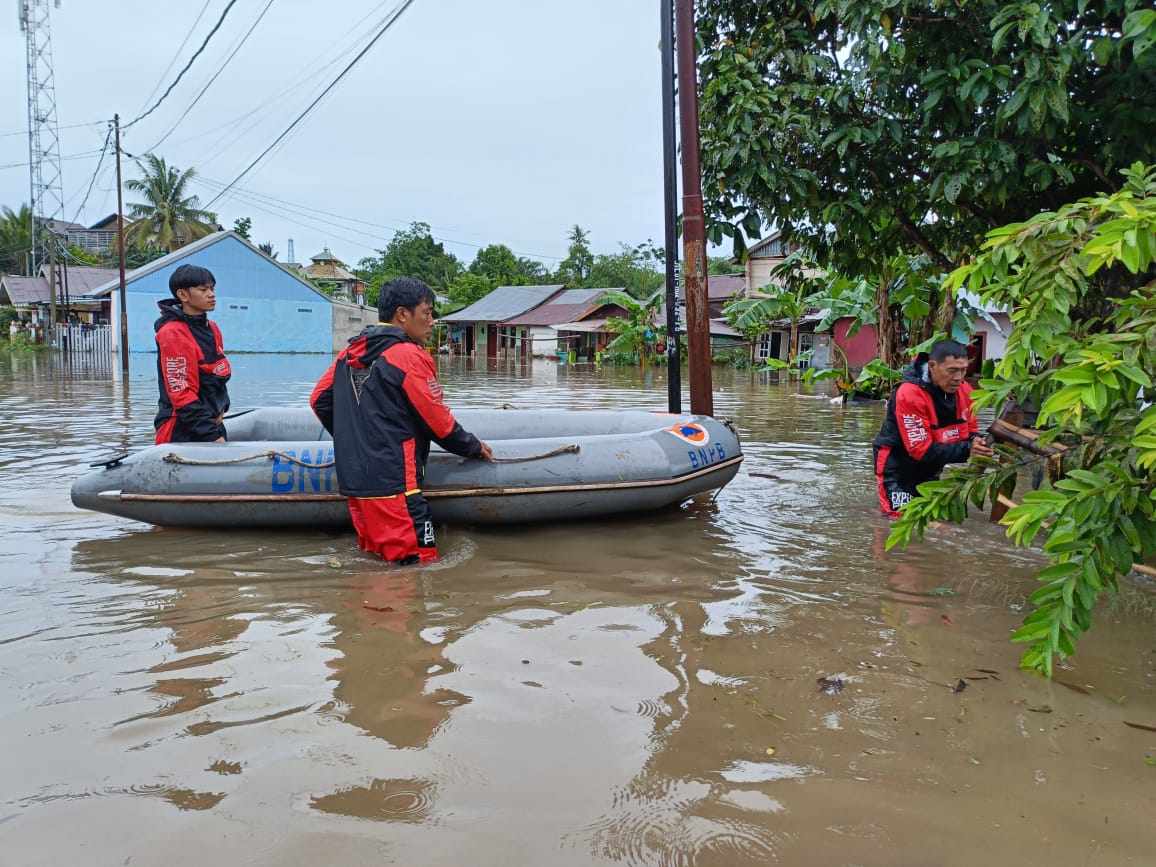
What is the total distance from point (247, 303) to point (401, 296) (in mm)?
34551

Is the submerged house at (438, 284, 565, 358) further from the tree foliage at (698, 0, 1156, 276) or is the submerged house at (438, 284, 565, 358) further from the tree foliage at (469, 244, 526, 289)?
the tree foliage at (698, 0, 1156, 276)

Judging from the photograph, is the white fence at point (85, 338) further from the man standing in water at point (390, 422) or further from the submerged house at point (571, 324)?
the man standing in water at point (390, 422)

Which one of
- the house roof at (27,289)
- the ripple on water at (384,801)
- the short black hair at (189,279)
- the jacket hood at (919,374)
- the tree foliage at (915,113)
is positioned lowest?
the ripple on water at (384,801)

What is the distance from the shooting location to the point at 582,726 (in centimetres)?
275

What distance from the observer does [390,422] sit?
15.1ft

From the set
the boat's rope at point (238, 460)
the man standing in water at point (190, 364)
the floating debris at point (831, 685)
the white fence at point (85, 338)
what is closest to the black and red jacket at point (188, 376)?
the man standing in water at point (190, 364)

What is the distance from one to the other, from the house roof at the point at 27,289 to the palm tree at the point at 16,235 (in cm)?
565

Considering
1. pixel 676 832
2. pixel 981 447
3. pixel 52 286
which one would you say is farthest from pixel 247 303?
pixel 676 832

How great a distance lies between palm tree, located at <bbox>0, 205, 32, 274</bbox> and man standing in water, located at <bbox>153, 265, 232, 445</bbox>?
4908cm

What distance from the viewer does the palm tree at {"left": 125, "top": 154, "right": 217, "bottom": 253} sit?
37406 mm

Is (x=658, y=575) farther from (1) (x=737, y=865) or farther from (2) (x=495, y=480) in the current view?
(1) (x=737, y=865)

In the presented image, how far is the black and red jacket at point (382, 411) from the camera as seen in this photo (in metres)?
4.55

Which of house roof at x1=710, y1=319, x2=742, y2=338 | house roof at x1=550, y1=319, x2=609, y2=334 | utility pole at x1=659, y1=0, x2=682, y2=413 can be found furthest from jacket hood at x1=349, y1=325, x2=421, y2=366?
house roof at x1=550, y1=319, x2=609, y2=334

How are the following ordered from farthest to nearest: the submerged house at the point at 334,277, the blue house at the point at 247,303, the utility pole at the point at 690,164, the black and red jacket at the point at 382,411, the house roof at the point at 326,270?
the house roof at the point at 326,270 → the submerged house at the point at 334,277 → the blue house at the point at 247,303 → the utility pole at the point at 690,164 → the black and red jacket at the point at 382,411
